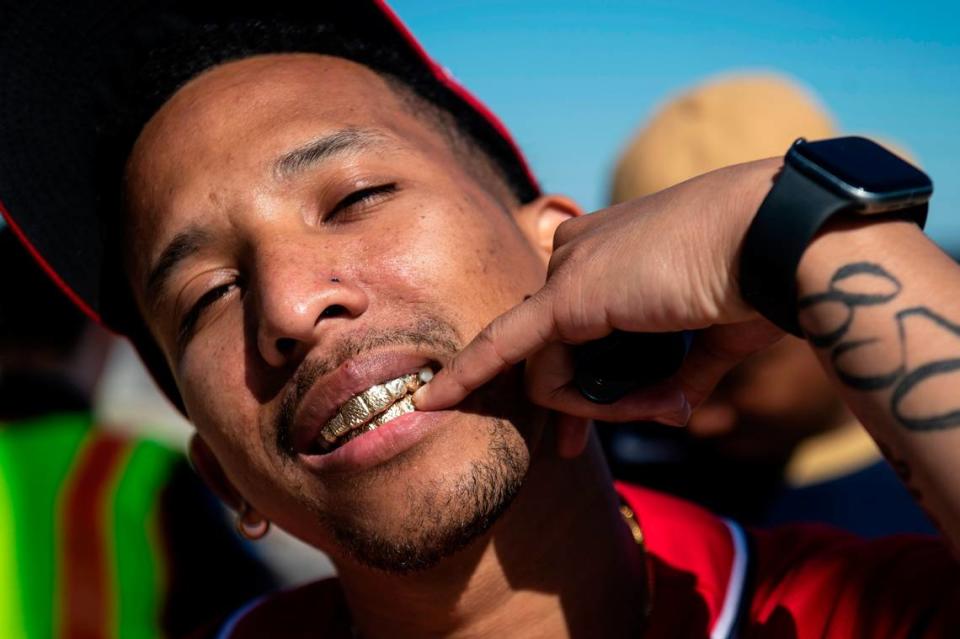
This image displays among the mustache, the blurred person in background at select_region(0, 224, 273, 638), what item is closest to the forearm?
the mustache

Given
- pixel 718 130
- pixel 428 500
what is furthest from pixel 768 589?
pixel 718 130

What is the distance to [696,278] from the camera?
64.4 inches

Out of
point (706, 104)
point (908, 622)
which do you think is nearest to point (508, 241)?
point (908, 622)

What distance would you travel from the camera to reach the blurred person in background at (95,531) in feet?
10.7

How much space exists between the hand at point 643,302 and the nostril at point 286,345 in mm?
301

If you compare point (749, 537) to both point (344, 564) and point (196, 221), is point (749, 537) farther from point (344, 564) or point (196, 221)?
point (196, 221)

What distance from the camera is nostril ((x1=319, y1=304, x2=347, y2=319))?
1908 mm

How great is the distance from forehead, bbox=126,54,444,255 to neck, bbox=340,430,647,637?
0.96 metres

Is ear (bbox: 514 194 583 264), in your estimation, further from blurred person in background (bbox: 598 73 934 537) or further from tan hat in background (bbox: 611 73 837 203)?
tan hat in background (bbox: 611 73 837 203)

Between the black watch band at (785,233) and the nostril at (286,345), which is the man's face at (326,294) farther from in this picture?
the black watch band at (785,233)

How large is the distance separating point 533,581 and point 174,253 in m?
1.20

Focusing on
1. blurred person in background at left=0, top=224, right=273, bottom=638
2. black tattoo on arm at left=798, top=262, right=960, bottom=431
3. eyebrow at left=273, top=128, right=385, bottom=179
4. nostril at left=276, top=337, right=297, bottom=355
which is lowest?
blurred person in background at left=0, top=224, right=273, bottom=638

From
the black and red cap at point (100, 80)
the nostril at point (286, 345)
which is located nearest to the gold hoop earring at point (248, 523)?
the black and red cap at point (100, 80)

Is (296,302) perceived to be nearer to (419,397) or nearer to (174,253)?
(419,397)
